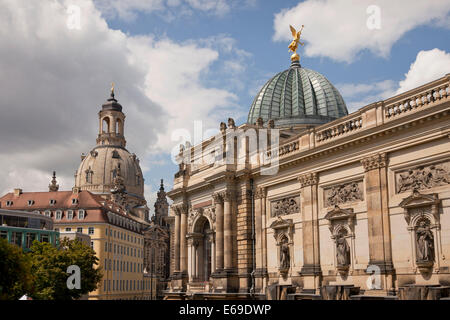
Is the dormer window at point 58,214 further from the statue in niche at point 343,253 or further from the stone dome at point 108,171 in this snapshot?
the statue in niche at point 343,253

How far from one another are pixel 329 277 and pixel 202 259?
17.3 metres

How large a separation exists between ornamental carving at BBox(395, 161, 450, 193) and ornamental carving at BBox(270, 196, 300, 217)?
9.08 metres

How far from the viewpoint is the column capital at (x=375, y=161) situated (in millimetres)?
31828

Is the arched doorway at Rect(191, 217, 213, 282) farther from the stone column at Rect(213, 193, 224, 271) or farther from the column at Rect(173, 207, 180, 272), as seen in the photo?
the stone column at Rect(213, 193, 224, 271)

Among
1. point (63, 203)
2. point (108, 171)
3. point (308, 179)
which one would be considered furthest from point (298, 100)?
point (108, 171)

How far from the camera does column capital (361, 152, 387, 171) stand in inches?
1253

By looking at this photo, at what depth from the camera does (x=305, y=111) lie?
55625mm

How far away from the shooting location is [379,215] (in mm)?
31422

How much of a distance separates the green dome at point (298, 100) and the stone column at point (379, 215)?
71.8ft

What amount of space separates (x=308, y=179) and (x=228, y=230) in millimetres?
9012

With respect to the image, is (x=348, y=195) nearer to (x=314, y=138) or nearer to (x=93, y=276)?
(x=314, y=138)

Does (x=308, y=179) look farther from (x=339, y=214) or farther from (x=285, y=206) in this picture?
(x=339, y=214)

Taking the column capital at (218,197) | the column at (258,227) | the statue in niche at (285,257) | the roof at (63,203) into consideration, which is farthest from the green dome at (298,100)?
the roof at (63,203)
